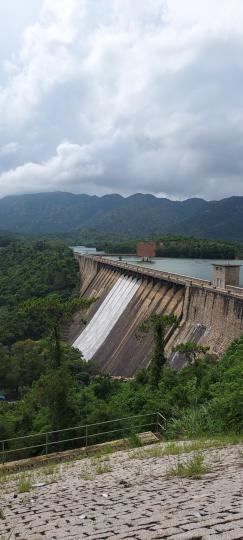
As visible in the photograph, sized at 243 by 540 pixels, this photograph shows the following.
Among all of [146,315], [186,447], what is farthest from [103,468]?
[146,315]

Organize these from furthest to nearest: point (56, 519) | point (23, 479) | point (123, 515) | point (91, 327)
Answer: point (91, 327) < point (23, 479) < point (56, 519) < point (123, 515)

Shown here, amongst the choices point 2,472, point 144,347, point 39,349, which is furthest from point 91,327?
point 2,472

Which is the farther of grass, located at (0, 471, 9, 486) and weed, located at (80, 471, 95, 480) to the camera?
grass, located at (0, 471, 9, 486)

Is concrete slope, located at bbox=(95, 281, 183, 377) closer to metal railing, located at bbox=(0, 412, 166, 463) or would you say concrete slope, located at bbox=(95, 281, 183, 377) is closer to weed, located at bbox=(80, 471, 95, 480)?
metal railing, located at bbox=(0, 412, 166, 463)

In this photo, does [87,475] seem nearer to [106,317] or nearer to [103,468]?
[103,468]

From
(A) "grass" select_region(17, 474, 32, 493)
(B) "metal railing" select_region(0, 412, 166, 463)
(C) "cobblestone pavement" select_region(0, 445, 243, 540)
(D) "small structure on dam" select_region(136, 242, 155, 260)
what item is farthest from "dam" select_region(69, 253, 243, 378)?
(D) "small structure on dam" select_region(136, 242, 155, 260)

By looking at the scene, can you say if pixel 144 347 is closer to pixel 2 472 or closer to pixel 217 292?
pixel 217 292

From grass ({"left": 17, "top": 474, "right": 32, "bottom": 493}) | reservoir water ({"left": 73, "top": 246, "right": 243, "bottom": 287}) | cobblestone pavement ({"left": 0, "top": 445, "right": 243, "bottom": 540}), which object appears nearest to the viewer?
cobblestone pavement ({"left": 0, "top": 445, "right": 243, "bottom": 540})
